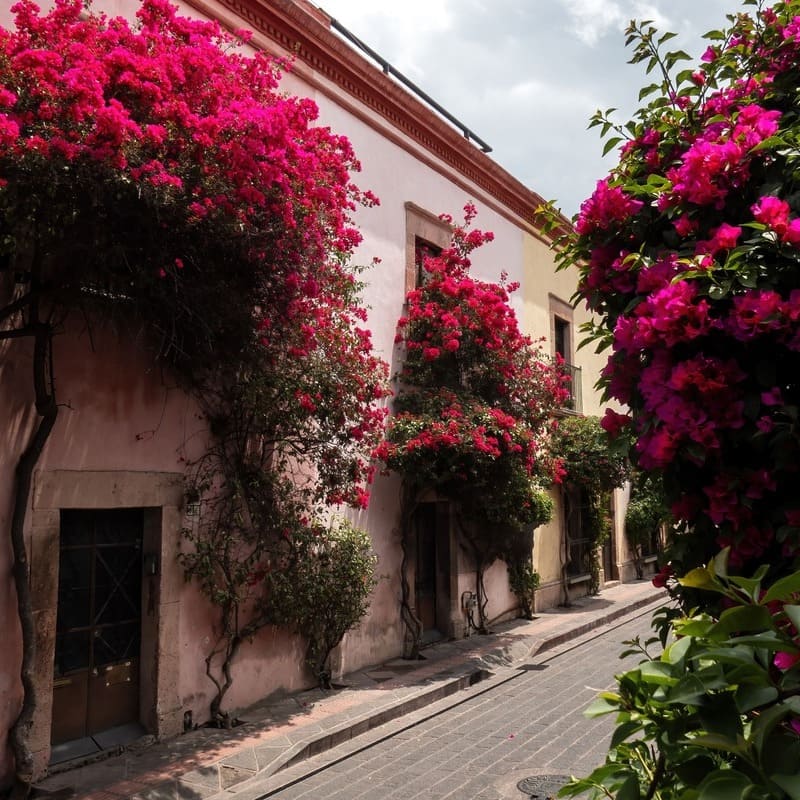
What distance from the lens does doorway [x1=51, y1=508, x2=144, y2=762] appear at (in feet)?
20.2

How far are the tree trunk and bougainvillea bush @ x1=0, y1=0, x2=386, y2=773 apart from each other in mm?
16

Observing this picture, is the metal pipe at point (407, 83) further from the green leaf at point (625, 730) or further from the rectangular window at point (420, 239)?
the green leaf at point (625, 730)

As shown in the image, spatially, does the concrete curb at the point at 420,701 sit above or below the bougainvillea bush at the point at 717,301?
below

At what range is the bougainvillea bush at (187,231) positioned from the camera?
4.97 m

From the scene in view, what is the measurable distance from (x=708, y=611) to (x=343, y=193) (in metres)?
5.36

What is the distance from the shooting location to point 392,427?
9.59 m

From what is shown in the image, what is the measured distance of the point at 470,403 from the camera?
10031 millimetres

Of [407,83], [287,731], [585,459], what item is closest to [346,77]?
[407,83]

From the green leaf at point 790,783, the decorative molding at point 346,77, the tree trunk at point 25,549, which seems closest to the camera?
the green leaf at point 790,783

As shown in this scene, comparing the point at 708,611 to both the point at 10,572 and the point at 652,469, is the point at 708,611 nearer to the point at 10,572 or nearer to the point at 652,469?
the point at 652,469

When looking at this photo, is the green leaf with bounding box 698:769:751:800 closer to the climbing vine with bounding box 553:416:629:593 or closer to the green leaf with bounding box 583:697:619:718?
the green leaf with bounding box 583:697:619:718

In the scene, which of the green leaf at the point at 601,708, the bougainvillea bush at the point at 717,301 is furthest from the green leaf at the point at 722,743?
the bougainvillea bush at the point at 717,301

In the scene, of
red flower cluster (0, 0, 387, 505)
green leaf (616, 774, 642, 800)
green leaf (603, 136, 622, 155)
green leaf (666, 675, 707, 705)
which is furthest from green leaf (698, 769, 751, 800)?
red flower cluster (0, 0, 387, 505)

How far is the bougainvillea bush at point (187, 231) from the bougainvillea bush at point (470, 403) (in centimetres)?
182
